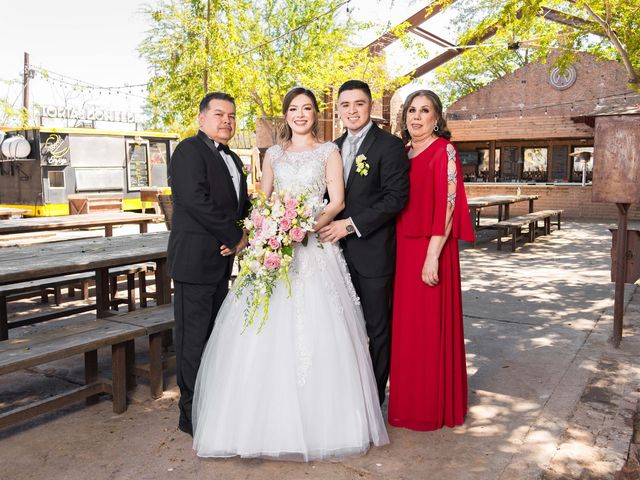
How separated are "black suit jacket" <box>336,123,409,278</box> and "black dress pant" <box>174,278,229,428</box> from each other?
84 cm

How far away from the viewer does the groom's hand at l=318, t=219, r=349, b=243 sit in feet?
10.9

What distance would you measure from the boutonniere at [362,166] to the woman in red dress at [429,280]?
0.31 meters

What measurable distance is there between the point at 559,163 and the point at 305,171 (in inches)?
980

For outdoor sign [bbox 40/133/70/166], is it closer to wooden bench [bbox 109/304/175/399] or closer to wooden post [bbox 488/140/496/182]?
wooden bench [bbox 109/304/175/399]

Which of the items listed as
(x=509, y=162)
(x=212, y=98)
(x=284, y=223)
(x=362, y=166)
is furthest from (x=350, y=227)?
(x=509, y=162)

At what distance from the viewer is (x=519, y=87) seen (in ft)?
86.1

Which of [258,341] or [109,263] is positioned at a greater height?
[109,263]

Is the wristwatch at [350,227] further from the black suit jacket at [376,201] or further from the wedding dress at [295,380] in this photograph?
the wedding dress at [295,380]

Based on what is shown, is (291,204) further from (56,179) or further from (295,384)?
(56,179)

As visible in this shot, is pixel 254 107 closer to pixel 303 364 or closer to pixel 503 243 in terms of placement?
pixel 503 243

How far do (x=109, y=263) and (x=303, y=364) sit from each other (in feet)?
6.13

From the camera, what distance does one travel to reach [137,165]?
19.0m

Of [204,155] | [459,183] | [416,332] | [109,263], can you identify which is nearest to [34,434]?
[109,263]

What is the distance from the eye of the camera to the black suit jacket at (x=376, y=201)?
333cm
